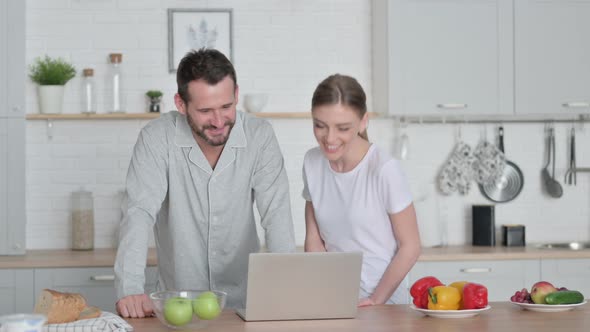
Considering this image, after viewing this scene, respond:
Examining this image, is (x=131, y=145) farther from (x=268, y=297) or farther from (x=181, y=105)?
(x=268, y=297)

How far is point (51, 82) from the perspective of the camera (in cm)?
489

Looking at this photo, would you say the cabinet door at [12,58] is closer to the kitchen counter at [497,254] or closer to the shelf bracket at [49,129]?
the shelf bracket at [49,129]

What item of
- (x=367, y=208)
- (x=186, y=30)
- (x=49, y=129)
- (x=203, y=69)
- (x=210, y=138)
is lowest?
(x=367, y=208)

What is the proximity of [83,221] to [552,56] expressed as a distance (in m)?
2.86

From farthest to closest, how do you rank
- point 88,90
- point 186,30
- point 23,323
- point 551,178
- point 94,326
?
point 551,178, point 186,30, point 88,90, point 94,326, point 23,323

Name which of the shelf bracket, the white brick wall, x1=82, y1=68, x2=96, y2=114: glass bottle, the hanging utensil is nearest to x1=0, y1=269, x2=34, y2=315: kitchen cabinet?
the white brick wall

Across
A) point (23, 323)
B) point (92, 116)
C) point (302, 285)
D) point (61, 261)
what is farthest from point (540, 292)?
point (92, 116)

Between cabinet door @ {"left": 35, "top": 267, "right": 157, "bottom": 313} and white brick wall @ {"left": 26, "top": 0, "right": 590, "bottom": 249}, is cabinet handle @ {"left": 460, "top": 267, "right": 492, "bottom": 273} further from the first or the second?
cabinet door @ {"left": 35, "top": 267, "right": 157, "bottom": 313}

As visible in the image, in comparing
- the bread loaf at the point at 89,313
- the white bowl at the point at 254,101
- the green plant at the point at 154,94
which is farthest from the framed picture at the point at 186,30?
the bread loaf at the point at 89,313

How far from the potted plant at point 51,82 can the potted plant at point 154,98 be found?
0.45 meters

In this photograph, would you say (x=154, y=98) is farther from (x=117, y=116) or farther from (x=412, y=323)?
(x=412, y=323)

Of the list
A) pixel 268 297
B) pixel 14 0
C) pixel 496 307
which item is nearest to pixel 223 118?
pixel 268 297

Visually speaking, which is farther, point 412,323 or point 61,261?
point 61,261

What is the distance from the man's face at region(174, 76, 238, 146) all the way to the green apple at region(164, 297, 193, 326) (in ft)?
2.36
